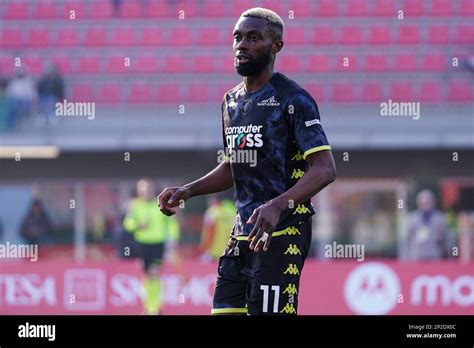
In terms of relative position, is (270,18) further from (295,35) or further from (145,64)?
(295,35)

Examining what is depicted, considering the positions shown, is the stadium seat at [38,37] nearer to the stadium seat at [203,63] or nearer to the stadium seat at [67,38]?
the stadium seat at [67,38]

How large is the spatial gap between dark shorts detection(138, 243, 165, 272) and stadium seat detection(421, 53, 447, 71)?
17.8ft

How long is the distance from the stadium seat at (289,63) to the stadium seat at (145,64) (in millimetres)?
1887

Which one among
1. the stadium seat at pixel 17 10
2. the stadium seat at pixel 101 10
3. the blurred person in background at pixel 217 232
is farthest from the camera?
the stadium seat at pixel 17 10

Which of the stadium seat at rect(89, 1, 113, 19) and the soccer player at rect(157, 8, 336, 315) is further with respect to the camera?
the stadium seat at rect(89, 1, 113, 19)

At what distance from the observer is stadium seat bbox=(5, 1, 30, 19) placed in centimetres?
1747

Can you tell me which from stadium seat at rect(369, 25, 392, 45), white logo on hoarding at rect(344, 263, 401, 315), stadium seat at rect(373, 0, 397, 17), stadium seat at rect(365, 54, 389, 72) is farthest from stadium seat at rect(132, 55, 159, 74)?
white logo on hoarding at rect(344, 263, 401, 315)

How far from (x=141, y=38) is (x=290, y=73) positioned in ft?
7.96

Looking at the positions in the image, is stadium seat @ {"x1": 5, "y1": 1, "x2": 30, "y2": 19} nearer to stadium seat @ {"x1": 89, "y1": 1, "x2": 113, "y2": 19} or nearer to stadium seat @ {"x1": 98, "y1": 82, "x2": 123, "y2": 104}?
stadium seat @ {"x1": 89, "y1": 1, "x2": 113, "y2": 19}

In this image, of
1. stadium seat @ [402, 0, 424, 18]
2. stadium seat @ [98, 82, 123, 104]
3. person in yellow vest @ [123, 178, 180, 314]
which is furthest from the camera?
stadium seat @ [402, 0, 424, 18]

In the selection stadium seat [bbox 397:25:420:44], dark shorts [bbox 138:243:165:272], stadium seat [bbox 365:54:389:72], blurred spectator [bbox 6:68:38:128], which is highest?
stadium seat [bbox 397:25:420:44]

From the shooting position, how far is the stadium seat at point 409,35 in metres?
16.6

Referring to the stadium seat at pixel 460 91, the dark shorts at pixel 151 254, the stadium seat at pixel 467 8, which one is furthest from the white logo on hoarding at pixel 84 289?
the stadium seat at pixel 467 8

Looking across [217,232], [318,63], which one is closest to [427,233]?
[217,232]
